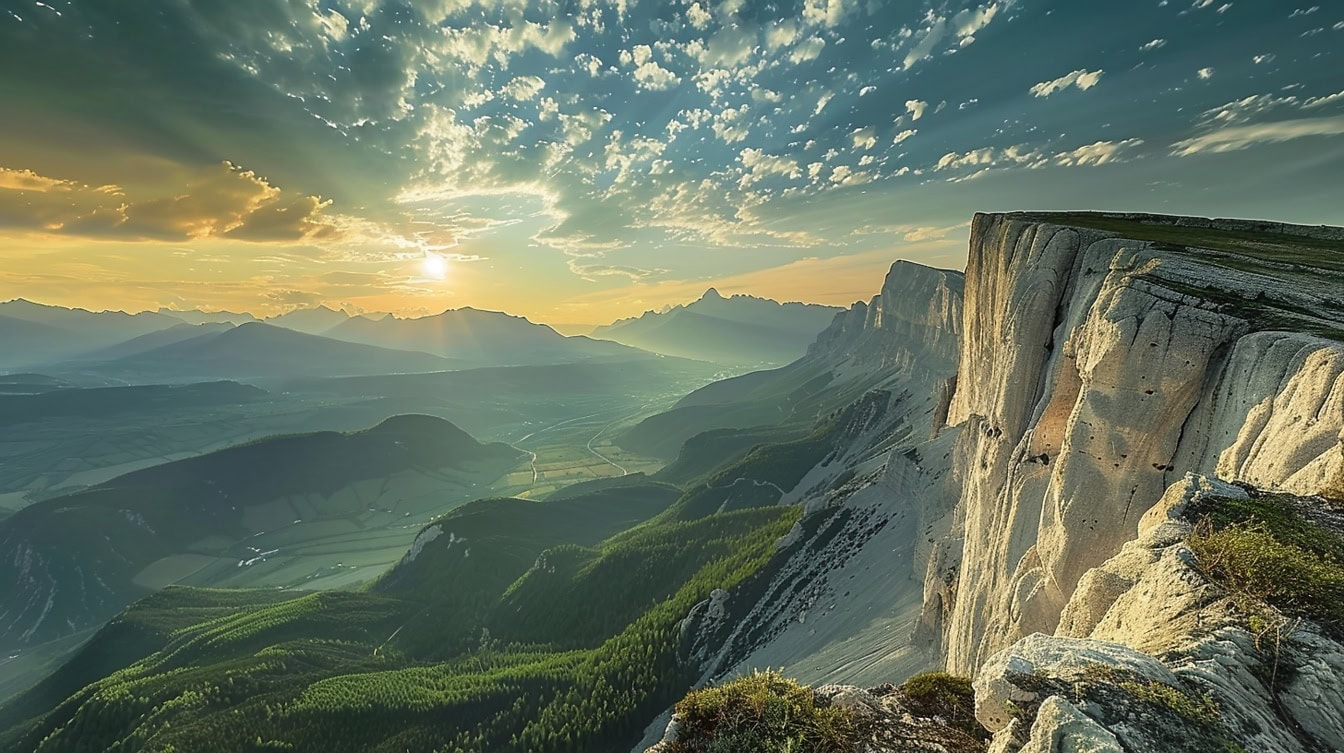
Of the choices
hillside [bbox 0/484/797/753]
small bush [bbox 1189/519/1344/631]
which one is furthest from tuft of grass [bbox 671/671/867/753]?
hillside [bbox 0/484/797/753]

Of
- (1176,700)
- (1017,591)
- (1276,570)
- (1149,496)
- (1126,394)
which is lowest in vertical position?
(1017,591)

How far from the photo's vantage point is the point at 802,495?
149250 millimetres

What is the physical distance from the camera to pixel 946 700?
13508 mm

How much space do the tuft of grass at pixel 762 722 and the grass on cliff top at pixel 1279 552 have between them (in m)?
9.20

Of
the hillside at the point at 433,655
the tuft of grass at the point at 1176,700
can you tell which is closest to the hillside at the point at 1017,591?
the tuft of grass at the point at 1176,700

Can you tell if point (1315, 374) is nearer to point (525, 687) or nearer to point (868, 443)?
point (525, 687)

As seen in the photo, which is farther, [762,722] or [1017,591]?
[1017,591]

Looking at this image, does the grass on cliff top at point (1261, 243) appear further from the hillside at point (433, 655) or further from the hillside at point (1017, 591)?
the hillside at point (433, 655)

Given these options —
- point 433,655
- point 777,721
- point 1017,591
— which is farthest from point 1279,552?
point 433,655

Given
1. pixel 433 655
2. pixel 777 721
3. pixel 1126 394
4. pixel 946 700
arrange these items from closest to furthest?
1. pixel 777 721
2. pixel 946 700
3. pixel 1126 394
4. pixel 433 655

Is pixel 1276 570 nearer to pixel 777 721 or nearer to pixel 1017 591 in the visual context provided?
pixel 777 721

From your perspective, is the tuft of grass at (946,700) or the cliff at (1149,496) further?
the tuft of grass at (946,700)

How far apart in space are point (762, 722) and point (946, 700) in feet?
18.7

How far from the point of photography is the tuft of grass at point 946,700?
41.5 ft
